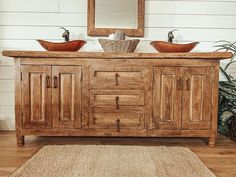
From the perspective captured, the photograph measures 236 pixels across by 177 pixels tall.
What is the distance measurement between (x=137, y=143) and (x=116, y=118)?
306 mm

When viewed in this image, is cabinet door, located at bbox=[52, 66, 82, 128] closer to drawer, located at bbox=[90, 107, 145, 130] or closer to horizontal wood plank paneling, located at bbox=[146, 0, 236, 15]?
drawer, located at bbox=[90, 107, 145, 130]

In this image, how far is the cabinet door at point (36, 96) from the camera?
2.53 metres

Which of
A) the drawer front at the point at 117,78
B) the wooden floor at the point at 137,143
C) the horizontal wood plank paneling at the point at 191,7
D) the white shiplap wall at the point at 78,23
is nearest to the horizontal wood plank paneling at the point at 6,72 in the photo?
the white shiplap wall at the point at 78,23

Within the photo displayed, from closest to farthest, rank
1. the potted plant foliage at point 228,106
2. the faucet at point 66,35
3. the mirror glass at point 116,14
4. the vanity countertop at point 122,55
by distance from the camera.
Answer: the vanity countertop at point 122,55, the potted plant foliage at point 228,106, the faucet at point 66,35, the mirror glass at point 116,14

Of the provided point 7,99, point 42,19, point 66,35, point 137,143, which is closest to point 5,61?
point 7,99

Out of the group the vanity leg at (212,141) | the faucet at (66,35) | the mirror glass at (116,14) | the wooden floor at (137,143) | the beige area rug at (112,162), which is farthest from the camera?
the mirror glass at (116,14)

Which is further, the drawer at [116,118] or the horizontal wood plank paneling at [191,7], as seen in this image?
the horizontal wood plank paneling at [191,7]

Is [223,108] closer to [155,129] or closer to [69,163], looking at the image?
[155,129]

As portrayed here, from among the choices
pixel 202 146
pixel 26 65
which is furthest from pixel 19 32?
pixel 202 146

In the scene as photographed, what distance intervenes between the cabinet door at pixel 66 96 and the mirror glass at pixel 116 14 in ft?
2.40

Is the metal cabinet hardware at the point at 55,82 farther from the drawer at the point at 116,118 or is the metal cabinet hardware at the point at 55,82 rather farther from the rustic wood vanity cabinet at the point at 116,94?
the drawer at the point at 116,118

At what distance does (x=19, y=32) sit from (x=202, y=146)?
6.04 ft

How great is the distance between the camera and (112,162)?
212 cm

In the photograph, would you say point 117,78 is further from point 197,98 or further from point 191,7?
point 191,7
